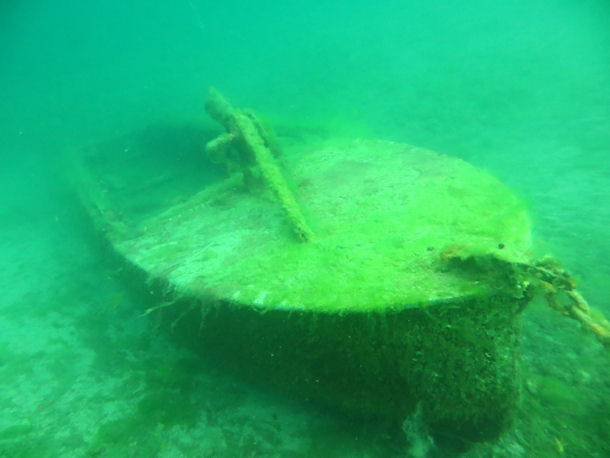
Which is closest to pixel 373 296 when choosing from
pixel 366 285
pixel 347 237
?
pixel 366 285

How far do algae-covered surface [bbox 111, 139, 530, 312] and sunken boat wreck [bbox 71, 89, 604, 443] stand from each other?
0.02 meters

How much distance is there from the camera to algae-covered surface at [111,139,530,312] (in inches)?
90.3

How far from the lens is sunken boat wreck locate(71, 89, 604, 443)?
2117 millimetres

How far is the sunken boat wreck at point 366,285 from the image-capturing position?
2.12m

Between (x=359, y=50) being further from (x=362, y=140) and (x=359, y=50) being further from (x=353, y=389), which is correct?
(x=353, y=389)

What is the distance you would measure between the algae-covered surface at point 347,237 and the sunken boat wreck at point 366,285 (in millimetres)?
16

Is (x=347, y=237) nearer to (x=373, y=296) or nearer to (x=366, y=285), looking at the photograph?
(x=366, y=285)

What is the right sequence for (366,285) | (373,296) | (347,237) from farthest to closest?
(347,237), (366,285), (373,296)

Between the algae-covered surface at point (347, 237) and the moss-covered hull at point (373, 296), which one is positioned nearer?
the moss-covered hull at point (373, 296)

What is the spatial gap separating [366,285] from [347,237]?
81cm

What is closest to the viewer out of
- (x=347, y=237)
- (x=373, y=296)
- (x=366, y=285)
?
(x=373, y=296)

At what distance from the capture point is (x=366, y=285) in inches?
90.3

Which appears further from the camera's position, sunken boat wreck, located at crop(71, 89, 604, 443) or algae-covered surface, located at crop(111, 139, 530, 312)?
algae-covered surface, located at crop(111, 139, 530, 312)

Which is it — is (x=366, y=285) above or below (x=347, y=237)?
below
